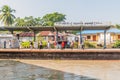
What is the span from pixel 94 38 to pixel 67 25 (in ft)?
56.2

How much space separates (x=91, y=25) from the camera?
36469 millimetres

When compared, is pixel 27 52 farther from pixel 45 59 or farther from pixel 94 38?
pixel 94 38

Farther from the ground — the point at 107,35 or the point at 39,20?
the point at 39,20

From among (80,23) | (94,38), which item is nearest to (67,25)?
(80,23)

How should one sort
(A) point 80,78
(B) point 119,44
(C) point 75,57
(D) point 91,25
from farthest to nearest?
1. (B) point 119,44
2. (D) point 91,25
3. (C) point 75,57
4. (A) point 80,78

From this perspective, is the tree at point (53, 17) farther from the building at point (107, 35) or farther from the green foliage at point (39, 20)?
the building at point (107, 35)

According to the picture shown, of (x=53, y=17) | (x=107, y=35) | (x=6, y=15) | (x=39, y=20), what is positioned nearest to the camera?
(x=107, y=35)

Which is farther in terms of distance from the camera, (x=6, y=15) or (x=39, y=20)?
(x=39, y=20)

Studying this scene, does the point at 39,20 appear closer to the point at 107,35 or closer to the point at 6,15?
the point at 6,15

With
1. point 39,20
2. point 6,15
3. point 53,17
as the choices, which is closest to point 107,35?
point 6,15

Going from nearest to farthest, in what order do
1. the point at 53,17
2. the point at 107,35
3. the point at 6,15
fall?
the point at 107,35 → the point at 6,15 → the point at 53,17

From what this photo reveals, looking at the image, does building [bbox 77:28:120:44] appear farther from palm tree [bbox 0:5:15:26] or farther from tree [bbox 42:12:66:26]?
tree [bbox 42:12:66:26]

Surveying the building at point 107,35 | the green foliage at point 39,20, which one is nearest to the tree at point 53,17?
the green foliage at point 39,20

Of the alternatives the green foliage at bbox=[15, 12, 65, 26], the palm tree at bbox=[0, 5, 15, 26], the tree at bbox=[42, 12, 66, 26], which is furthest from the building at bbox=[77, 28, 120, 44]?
the tree at bbox=[42, 12, 66, 26]
